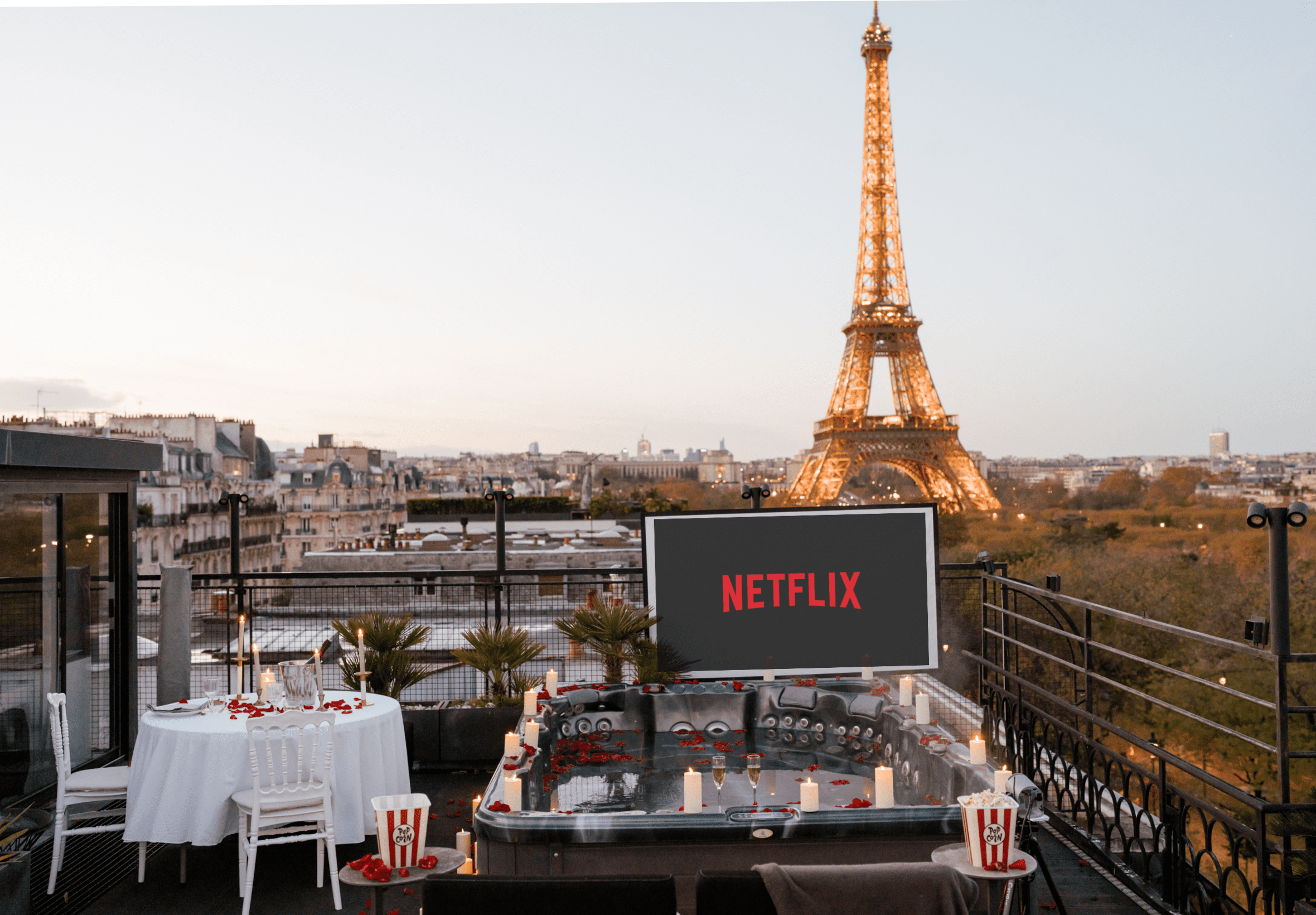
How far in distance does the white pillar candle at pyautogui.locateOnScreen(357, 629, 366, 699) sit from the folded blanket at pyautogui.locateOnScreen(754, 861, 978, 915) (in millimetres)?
3325

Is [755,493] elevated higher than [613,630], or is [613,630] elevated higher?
[755,493]

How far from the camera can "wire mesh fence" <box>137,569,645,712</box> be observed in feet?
23.0

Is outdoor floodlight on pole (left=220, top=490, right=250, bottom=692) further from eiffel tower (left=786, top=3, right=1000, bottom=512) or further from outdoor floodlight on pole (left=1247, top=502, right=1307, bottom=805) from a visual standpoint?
eiffel tower (left=786, top=3, right=1000, bottom=512)

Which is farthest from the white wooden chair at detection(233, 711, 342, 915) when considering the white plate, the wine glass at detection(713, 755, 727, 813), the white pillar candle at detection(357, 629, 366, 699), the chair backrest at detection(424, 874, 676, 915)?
the wine glass at detection(713, 755, 727, 813)

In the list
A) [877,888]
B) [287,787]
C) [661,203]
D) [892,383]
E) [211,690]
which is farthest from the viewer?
[661,203]

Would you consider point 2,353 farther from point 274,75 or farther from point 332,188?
point 274,75

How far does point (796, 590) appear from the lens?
628 cm

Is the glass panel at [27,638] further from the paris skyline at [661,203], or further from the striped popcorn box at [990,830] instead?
the paris skyline at [661,203]

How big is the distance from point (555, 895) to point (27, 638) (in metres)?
4.45

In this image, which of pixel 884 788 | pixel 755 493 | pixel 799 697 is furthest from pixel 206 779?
pixel 755 493

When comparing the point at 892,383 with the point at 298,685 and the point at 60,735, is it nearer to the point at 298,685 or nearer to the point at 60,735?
the point at 298,685

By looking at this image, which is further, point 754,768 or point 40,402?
point 40,402

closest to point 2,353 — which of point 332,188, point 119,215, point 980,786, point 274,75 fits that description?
point 119,215

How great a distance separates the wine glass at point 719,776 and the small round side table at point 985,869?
7.28 feet
